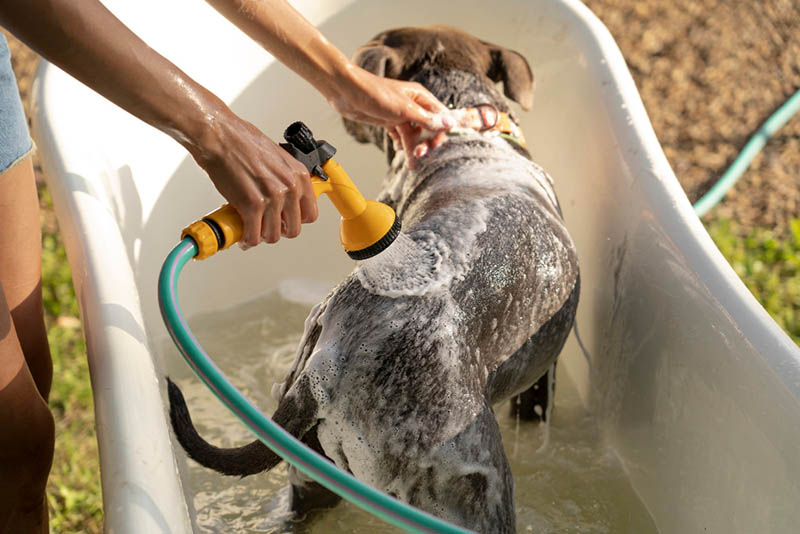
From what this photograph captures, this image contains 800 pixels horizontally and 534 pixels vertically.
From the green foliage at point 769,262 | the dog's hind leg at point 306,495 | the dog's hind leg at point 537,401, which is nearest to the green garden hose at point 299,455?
the dog's hind leg at point 306,495

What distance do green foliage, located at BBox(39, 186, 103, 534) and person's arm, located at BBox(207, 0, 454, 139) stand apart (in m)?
1.17

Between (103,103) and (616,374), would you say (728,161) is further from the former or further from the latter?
(103,103)

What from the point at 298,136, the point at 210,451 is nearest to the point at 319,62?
the point at 298,136

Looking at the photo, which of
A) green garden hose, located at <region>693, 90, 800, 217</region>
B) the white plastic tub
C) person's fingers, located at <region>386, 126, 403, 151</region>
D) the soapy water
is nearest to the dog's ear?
the white plastic tub

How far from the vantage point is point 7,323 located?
4.79 feet

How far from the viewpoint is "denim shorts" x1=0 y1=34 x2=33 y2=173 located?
1.64m

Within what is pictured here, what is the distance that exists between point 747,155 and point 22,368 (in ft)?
10.2

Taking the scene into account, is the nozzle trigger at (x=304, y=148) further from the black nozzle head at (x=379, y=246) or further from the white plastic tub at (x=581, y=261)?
the white plastic tub at (x=581, y=261)

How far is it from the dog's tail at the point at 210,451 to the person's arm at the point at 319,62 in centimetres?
90

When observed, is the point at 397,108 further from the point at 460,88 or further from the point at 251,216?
the point at 251,216

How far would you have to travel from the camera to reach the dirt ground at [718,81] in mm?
3590

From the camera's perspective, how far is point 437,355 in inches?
60.8

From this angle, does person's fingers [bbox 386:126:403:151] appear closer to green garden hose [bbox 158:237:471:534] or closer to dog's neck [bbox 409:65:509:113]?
dog's neck [bbox 409:65:509:113]

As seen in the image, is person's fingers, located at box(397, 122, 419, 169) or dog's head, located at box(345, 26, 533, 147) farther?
dog's head, located at box(345, 26, 533, 147)
